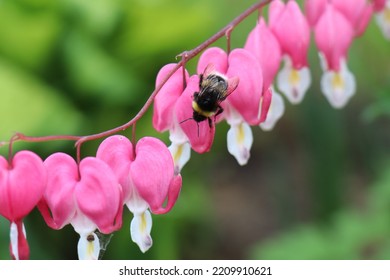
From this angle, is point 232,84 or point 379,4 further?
point 379,4

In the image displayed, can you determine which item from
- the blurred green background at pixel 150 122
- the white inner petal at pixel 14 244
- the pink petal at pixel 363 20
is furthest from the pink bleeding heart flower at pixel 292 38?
the blurred green background at pixel 150 122

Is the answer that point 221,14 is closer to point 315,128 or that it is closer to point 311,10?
point 315,128

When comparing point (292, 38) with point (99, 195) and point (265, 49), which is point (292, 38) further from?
point (99, 195)

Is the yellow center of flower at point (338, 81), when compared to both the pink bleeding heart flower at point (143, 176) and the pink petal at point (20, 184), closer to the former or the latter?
the pink bleeding heart flower at point (143, 176)

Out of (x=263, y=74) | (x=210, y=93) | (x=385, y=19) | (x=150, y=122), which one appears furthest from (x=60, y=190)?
(x=150, y=122)

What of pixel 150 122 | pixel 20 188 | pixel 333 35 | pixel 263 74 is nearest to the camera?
pixel 20 188

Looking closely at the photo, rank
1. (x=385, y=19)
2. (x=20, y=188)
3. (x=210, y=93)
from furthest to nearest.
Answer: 1. (x=385, y=19)
2. (x=210, y=93)
3. (x=20, y=188)

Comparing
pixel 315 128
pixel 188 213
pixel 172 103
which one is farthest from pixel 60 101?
pixel 172 103
